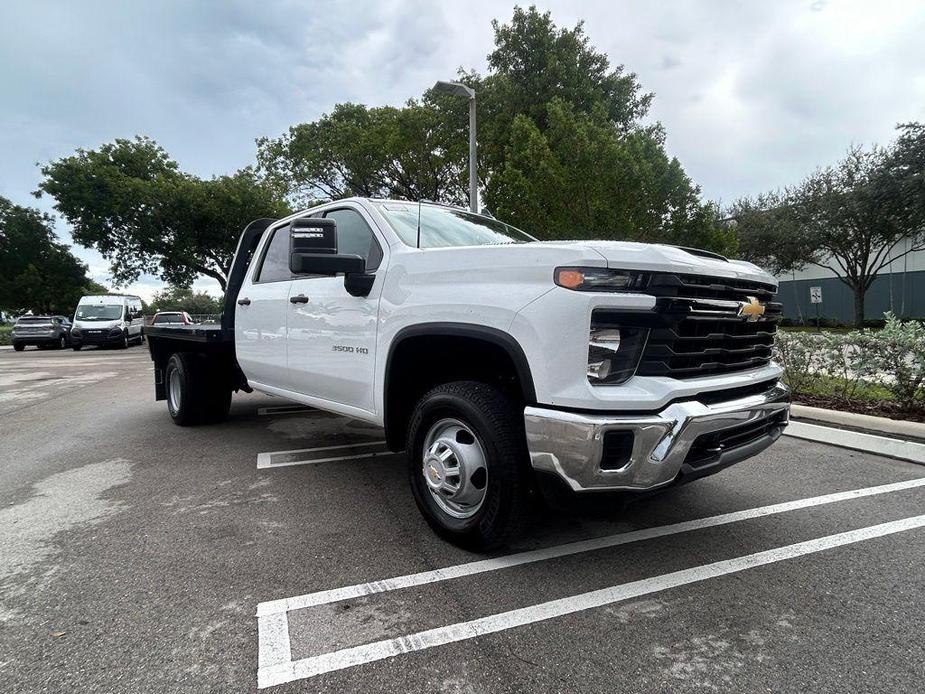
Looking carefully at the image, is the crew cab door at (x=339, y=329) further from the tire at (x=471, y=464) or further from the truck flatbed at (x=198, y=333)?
the truck flatbed at (x=198, y=333)

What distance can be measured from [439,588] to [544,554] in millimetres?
629

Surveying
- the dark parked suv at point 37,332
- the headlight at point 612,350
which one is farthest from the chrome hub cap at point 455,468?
the dark parked suv at point 37,332

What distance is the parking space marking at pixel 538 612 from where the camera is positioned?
77.8 inches

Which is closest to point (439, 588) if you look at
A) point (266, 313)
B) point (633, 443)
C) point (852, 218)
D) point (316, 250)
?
point (633, 443)

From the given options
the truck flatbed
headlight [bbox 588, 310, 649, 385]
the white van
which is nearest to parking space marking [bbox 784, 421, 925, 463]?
headlight [bbox 588, 310, 649, 385]

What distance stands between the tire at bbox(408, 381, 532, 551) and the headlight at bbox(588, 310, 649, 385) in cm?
51

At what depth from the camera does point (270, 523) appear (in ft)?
10.8

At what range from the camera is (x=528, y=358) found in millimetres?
2412

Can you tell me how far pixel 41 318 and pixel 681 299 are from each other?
2824 cm

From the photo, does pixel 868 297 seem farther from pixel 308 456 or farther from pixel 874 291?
pixel 308 456

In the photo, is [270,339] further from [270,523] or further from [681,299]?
[681,299]

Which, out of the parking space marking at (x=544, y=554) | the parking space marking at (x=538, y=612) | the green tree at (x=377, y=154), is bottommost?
the parking space marking at (x=538, y=612)

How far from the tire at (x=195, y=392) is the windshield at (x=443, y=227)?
11.0ft

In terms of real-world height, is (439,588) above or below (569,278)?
below
